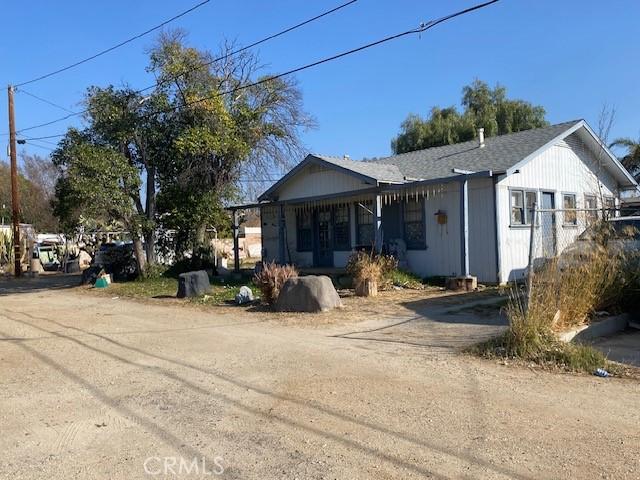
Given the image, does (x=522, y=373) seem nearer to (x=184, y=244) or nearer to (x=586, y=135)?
(x=586, y=135)

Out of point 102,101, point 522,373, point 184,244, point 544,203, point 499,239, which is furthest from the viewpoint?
point 184,244

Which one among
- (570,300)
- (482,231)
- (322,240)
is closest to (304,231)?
(322,240)

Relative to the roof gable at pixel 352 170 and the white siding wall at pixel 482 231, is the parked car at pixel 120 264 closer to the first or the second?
the roof gable at pixel 352 170

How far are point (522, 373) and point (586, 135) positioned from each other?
1423 centimetres

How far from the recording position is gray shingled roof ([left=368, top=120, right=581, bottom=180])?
16312mm

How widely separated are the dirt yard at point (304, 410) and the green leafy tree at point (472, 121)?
2817 centimetres

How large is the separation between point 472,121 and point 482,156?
63.8 ft

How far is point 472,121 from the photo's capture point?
117 feet

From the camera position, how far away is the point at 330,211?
20.2 metres

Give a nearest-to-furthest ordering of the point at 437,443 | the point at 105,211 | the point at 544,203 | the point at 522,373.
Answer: the point at 437,443
the point at 522,373
the point at 544,203
the point at 105,211

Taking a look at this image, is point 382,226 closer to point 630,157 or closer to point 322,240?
point 322,240

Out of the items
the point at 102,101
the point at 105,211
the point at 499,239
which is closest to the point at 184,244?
the point at 105,211

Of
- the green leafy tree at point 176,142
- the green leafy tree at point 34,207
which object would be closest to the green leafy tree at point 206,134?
the green leafy tree at point 176,142

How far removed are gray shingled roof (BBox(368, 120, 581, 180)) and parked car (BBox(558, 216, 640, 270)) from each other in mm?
5590
